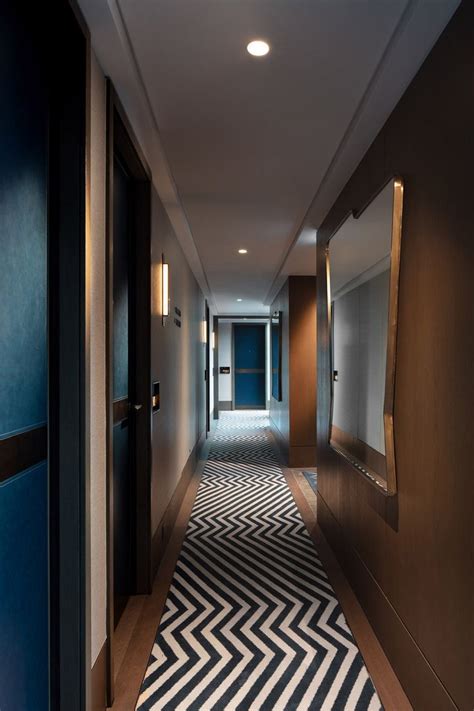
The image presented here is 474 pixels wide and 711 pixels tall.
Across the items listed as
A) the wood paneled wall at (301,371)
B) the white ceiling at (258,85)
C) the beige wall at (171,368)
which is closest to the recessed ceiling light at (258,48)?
the white ceiling at (258,85)

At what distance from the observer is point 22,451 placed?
112 cm

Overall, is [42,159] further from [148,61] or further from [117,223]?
[117,223]

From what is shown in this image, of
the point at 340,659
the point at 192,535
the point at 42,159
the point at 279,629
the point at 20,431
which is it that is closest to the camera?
the point at 20,431

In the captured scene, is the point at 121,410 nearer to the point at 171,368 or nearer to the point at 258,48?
the point at 171,368

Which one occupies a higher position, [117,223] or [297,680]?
[117,223]

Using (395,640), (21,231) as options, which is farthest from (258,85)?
(395,640)

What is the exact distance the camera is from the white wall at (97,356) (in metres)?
1.41

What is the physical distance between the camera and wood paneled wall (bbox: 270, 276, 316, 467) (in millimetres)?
5047

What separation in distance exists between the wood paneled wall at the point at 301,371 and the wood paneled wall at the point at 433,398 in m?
3.07

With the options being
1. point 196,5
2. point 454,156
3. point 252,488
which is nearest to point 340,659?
point 454,156

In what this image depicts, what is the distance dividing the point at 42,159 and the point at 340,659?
1845mm

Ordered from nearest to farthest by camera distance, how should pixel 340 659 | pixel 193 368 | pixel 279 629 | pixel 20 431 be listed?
pixel 20 431 < pixel 340 659 < pixel 279 629 < pixel 193 368

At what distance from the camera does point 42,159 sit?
1242mm

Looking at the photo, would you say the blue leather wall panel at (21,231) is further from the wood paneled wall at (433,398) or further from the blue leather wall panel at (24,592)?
the wood paneled wall at (433,398)
